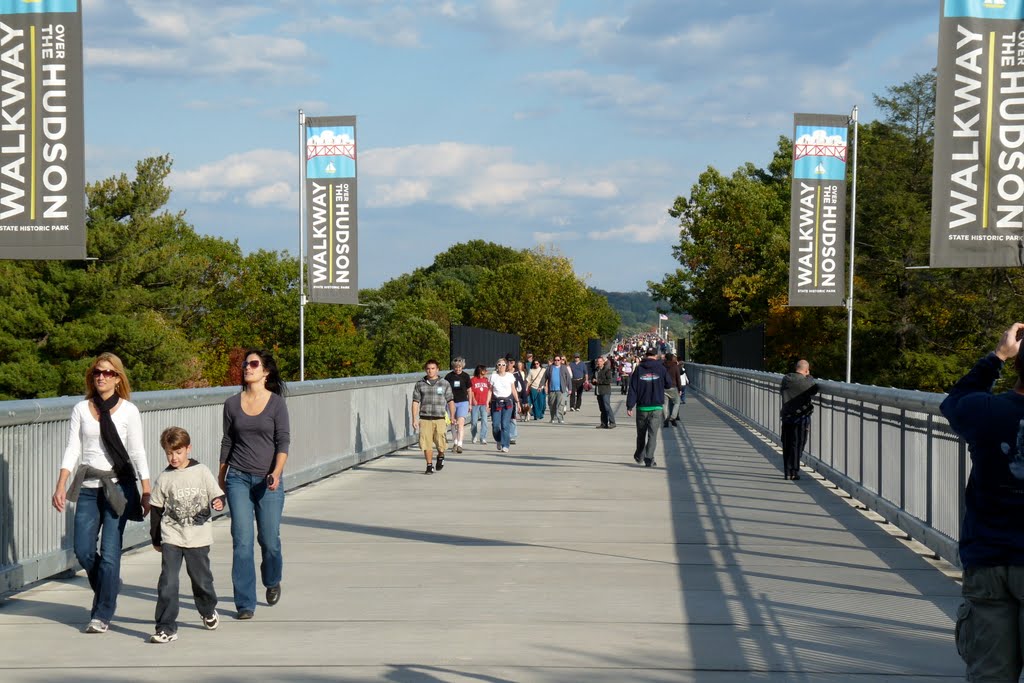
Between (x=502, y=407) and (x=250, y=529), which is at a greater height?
(x=250, y=529)

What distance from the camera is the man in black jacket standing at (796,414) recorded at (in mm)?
18516

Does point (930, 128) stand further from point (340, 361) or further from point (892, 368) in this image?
point (340, 361)

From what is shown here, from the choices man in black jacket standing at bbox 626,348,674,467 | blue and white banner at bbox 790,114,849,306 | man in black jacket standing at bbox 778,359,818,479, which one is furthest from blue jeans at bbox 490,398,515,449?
blue and white banner at bbox 790,114,849,306

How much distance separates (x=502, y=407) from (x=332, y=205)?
4.53 metres

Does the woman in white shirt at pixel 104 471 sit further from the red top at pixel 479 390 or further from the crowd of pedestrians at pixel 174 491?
the red top at pixel 479 390

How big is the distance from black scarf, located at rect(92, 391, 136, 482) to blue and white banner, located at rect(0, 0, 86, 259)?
404cm

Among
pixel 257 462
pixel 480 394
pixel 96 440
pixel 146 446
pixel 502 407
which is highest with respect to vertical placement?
pixel 96 440

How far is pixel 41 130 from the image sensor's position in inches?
483

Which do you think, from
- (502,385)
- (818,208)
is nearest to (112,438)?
(502,385)

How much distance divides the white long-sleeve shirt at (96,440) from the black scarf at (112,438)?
0.03 m

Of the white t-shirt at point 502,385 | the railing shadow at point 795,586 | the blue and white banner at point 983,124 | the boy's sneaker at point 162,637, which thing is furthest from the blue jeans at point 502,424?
the boy's sneaker at point 162,637

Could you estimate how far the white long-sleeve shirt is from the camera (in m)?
8.37

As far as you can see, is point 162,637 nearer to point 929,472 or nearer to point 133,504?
point 133,504

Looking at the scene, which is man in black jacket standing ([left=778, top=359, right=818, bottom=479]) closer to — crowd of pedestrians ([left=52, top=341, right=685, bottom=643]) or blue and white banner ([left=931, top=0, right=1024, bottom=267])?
blue and white banner ([left=931, top=0, right=1024, bottom=267])
